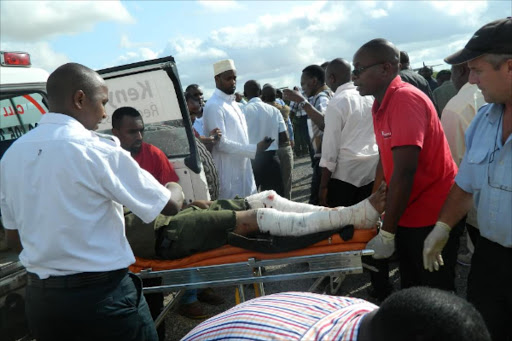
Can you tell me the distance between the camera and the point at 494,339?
2.04m

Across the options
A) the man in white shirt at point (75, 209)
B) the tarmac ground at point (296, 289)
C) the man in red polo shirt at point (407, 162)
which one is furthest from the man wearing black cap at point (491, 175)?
the tarmac ground at point (296, 289)

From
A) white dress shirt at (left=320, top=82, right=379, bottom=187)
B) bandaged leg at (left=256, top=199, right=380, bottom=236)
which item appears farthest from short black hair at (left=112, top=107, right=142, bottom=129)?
white dress shirt at (left=320, top=82, right=379, bottom=187)

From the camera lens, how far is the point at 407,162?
7.91 feet

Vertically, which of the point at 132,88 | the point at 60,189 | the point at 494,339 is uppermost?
the point at 132,88

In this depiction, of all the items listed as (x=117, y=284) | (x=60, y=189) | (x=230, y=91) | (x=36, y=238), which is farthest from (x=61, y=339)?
(x=230, y=91)

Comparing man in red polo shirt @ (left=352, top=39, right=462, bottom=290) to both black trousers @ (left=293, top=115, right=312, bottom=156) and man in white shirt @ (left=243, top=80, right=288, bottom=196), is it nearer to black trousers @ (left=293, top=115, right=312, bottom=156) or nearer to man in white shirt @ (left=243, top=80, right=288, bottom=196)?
man in white shirt @ (left=243, top=80, right=288, bottom=196)

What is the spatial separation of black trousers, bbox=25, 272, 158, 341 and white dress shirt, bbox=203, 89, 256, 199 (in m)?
2.62

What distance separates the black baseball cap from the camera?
183 cm

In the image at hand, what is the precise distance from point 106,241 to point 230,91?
3005mm

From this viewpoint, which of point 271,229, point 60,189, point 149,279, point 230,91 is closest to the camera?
point 60,189

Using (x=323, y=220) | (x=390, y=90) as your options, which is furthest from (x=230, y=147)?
(x=390, y=90)

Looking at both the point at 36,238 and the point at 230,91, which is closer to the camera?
the point at 36,238

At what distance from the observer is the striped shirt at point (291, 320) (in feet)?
3.64

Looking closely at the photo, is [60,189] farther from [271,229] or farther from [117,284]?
[271,229]
